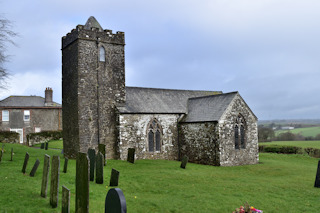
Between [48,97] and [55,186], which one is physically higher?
[48,97]

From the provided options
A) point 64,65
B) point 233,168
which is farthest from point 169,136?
point 64,65

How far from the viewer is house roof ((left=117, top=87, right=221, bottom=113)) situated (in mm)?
25609

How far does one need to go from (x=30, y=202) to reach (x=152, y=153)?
1631 cm

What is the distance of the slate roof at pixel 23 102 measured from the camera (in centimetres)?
4444

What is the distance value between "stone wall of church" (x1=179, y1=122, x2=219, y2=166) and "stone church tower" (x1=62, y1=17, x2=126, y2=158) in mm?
6530

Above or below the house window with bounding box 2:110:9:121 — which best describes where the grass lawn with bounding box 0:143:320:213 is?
below

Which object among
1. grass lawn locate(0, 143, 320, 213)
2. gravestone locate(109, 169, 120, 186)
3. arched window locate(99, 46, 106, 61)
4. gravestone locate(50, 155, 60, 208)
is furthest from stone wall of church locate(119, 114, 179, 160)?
gravestone locate(50, 155, 60, 208)

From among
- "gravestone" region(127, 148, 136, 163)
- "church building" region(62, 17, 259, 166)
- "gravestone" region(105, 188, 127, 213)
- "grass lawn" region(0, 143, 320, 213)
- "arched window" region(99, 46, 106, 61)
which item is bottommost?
"grass lawn" region(0, 143, 320, 213)

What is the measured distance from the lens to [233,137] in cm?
2416

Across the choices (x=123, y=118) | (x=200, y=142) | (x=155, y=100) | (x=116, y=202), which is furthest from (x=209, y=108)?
(x=116, y=202)

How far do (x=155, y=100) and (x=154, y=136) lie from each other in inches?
161

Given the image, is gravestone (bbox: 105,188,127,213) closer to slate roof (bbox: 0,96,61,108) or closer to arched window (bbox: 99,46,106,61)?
arched window (bbox: 99,46,106,61)

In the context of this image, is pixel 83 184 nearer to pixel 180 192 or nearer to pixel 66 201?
pixel 66 201

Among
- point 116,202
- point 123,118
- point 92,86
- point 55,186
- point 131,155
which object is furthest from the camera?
point 123,118
